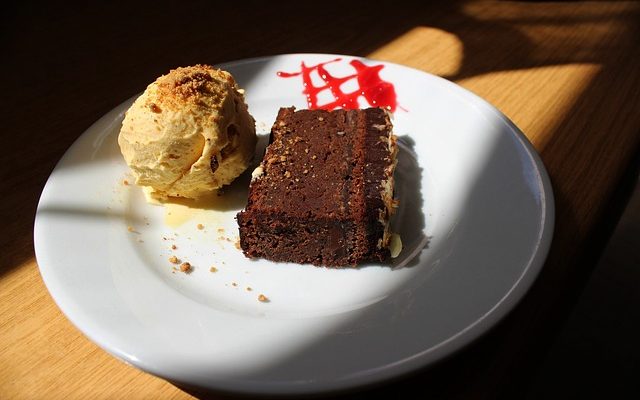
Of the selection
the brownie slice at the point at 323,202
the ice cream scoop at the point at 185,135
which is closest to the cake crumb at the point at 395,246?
the brownie slice at the point at 323,202

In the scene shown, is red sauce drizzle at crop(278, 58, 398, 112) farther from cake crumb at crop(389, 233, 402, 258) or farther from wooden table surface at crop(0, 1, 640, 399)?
cake crumb at crop(389, 233, 402, 258)

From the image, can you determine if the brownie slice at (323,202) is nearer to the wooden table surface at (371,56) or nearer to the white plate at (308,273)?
the white plate at (308,273)

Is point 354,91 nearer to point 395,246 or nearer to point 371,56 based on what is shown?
point 371,56

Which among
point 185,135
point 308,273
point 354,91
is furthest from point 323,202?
point 354,91

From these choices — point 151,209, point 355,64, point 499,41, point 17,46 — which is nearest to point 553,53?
point 499,41

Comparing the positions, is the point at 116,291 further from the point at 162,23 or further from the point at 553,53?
the point at 553,53
